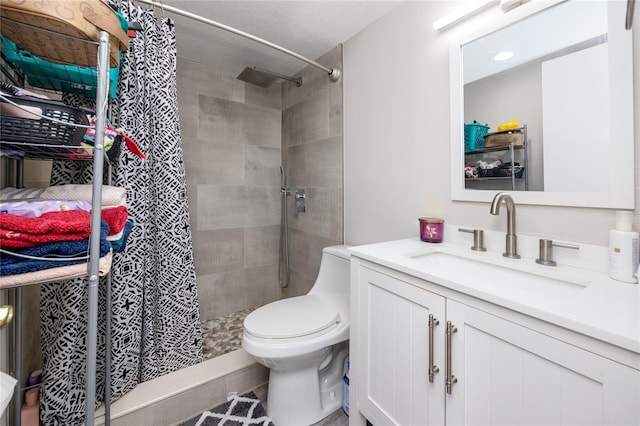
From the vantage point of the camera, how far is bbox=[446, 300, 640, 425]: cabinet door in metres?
0.50

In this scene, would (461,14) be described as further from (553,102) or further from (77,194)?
(77,194)

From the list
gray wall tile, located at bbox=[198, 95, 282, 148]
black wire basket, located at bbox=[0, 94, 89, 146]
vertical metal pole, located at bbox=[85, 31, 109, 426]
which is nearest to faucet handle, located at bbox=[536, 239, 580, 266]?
vertical metal pole, located at bbox=[85, 31, 109, 426]

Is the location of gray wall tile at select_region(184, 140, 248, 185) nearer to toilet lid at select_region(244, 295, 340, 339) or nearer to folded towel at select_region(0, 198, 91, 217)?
toilet lid at select_region(244, 295, 340, 339)

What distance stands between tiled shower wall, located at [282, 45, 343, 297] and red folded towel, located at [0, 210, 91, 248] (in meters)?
1.42

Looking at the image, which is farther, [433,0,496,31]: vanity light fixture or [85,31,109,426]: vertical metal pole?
[433,0,496,31]: vanity light fixture

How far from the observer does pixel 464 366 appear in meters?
0.73

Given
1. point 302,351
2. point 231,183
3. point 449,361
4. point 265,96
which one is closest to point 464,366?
point 449,361

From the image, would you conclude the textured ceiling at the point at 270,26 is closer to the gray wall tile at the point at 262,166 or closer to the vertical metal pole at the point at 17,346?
the gray wall tile at the point at 262,166

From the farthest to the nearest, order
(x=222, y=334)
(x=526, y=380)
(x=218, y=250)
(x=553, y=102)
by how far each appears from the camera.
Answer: (x=218, y=250) → (x=222, y=334) → (x=553, y=102) → (x=526, y=380)

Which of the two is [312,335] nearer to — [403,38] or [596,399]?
[596,399]

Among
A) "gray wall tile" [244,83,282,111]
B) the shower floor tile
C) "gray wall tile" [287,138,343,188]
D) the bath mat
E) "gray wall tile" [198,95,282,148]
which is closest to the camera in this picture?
the bath mat

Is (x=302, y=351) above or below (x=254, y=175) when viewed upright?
below

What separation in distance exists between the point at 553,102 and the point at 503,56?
0.94ft

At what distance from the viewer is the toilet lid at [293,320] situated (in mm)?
1195
